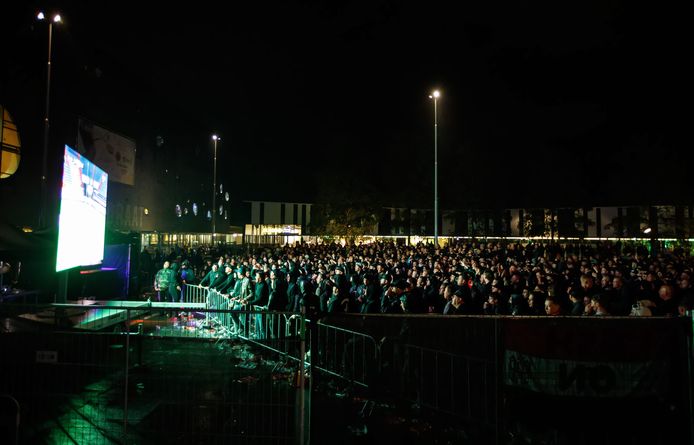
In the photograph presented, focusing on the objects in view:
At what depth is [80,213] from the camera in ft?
30.3

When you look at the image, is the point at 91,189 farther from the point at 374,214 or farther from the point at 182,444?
the point at 374,214

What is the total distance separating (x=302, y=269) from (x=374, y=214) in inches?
1149

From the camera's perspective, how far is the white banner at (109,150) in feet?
79.0

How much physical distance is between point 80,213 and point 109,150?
2019 centimetres

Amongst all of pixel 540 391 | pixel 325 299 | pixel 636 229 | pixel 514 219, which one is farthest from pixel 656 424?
pixel 514 219

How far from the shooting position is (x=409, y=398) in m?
6.36

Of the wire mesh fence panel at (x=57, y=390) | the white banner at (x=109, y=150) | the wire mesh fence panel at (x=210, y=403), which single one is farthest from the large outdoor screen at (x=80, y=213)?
the white banner at (x=109, y=150)

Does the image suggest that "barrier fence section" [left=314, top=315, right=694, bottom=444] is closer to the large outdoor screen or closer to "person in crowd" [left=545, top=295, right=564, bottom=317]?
"person in crowd" [left=545, top=295, right=564, bottom=317]

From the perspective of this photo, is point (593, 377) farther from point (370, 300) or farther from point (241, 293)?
point (241, 293)

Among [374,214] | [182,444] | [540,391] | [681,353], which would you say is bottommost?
[182,444]

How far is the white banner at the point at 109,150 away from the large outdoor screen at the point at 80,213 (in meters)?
14.1

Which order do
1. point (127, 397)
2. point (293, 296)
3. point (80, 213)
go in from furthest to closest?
point (293, 296) → point (80, 213) → point (127, 397)

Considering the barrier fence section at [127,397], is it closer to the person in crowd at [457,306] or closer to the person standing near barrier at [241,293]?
the person in crowd at [457,306]

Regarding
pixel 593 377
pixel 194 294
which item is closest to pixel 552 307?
pixel 593 377
